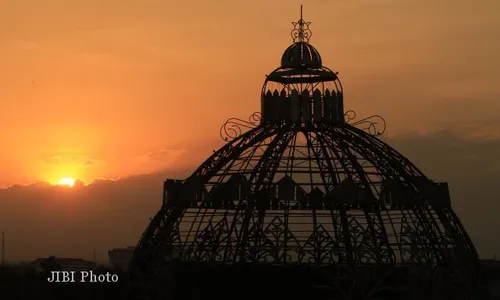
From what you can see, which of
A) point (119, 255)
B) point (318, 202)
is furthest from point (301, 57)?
point (119, 255)

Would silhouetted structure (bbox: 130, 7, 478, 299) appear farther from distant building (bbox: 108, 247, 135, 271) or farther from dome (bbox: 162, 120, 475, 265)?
distant building (bbox: 108, 247, 135, 271)

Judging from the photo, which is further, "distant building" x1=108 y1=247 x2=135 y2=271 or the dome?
"distant building" x1=108 y1=247 x2=135 y2=271

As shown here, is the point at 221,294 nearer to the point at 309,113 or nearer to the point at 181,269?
the point at 181,269

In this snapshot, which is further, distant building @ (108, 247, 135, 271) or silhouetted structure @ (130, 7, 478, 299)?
distant building @ (108, 247, 135, 271)

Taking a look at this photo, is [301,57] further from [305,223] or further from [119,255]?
[119,255]

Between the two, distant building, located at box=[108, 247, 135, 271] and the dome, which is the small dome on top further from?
distant building, located at box=[108, 247, 135, 271]

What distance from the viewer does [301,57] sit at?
4972cm

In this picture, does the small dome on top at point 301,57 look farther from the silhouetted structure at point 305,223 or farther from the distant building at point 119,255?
the distant building at point 119,255

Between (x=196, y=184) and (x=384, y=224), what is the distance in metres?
7.00

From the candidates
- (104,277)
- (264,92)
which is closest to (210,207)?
(264,92)

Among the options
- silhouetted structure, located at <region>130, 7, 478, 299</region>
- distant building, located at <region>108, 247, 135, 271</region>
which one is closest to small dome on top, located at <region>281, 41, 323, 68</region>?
silhouetted structure, located at <region>130, 7, 478, 299</region>

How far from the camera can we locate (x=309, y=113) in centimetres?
4978

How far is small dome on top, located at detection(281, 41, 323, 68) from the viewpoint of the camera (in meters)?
49.6

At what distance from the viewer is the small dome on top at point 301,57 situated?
49625 millimetres
